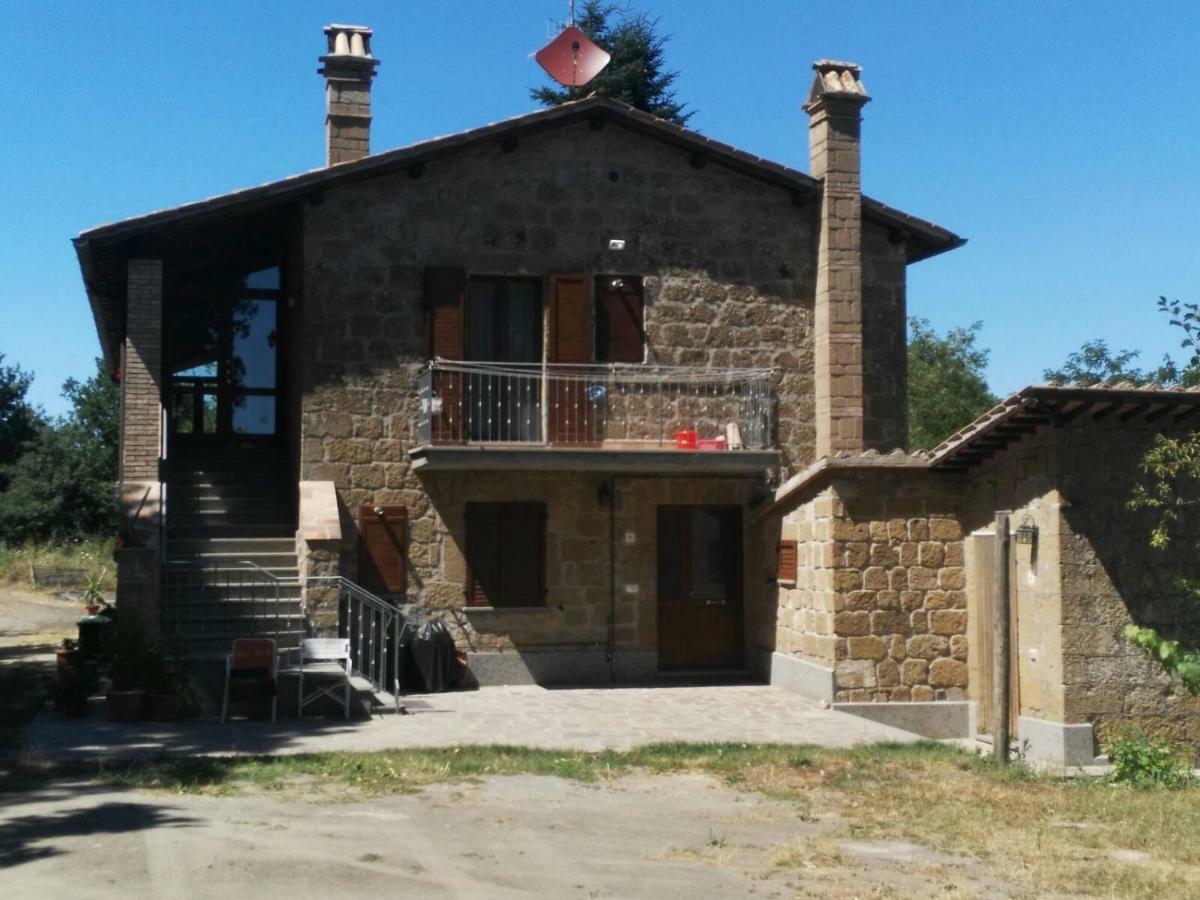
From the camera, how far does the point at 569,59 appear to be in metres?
18.1

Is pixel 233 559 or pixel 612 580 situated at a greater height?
pixel 233 559

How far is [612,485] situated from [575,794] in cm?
702

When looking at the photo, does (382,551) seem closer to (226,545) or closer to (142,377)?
(226,545)

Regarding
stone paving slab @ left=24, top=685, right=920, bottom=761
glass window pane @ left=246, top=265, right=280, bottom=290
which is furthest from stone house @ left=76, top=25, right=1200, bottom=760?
stone paving slab @ left=24, top=685, right=920, bottom=761

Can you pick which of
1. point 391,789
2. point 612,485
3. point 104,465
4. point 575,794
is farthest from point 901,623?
point 104,465

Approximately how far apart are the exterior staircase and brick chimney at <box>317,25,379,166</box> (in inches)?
161

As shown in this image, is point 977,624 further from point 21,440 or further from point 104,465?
point 21,440

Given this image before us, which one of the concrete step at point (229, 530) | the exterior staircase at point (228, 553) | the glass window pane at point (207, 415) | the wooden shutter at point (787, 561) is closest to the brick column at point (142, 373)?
the concrete step at point (229, 530)

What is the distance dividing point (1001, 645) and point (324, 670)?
606cm

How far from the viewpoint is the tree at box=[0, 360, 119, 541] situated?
38.1 m

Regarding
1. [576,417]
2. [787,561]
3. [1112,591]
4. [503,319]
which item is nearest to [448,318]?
[503,319]

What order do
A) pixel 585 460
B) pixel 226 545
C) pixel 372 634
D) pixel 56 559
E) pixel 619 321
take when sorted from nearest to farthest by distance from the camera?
pixel 372 634, pixel 585 460, pixel 226 545, pixel 619 321, pixel 56 559

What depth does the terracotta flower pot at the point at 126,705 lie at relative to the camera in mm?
11781

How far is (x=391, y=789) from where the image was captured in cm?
927
